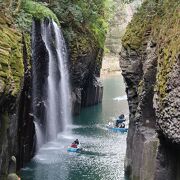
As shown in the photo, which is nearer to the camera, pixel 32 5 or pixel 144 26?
pixel 144 26

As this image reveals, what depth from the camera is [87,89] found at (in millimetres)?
45062

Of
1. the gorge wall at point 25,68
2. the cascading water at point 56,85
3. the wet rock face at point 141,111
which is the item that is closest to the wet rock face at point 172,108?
the wet rock face at point 141,111

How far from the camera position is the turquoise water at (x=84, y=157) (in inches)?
850

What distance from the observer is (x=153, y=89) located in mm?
17344

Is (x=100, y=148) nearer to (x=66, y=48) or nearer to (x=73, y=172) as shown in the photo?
(x=73, y=172)

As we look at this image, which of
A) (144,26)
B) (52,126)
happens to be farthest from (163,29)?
(52,126)

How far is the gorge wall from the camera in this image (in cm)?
1591

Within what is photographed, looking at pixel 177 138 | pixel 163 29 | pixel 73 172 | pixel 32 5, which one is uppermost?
pixel 32 5

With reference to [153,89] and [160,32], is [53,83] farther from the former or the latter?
[160,32]

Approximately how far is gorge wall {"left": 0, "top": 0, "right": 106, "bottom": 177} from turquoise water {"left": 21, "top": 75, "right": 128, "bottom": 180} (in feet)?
3.65

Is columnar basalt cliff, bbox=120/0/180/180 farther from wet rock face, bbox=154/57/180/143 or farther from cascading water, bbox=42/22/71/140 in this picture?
cascading water, bbox=42/22/71/140

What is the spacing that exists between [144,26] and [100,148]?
966 centimetres

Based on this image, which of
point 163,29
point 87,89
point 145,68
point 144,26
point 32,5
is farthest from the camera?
point 87,89

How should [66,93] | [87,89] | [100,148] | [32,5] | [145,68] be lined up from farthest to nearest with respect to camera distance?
[87,89] < [66,93] < [32,5] < [100,148] < [145,68]
